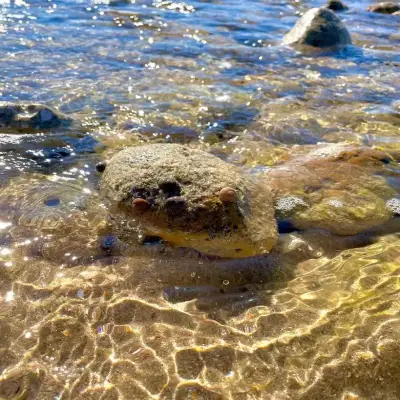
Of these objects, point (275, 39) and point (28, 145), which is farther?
point (275, 39)

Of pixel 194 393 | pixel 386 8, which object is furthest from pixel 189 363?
pixel 386 8

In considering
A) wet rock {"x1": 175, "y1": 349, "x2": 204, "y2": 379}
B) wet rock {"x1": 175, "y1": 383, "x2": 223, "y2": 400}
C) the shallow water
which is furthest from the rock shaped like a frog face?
wet rock {"x1": 175, "y1": 383, "x2": 223, "y2": 400}

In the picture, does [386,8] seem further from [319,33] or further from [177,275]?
[177,275]

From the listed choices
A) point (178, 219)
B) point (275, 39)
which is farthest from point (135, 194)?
point (275, 39)

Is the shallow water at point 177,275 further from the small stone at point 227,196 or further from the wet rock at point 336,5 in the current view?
the wet rock at point 336,5

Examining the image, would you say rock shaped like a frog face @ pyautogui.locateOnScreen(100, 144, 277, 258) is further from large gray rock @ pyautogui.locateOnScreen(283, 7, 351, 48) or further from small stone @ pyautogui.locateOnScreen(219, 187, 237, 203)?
large gray rock @ pyautogui.locateOnScreen(283, 7, 351, 48)

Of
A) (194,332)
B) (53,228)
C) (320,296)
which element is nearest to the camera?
(194,332)

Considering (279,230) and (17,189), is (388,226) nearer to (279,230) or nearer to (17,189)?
(279,230)
